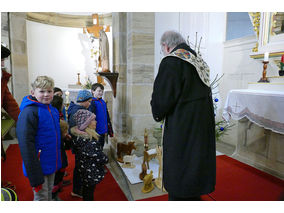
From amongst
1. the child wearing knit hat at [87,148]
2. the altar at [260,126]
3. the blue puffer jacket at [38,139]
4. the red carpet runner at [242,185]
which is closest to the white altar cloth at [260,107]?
the altar at [260,126]

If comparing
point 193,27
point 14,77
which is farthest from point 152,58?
point 14,77

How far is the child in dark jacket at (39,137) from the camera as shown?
156 centimetres

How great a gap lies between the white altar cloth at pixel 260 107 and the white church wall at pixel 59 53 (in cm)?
507

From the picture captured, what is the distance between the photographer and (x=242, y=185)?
2654mm

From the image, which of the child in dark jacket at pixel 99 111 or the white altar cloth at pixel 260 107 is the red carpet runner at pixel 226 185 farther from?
the white altar cloth at pixel 260 107

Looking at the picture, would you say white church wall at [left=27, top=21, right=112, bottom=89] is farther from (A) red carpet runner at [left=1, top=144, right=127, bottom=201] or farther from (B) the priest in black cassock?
(B) the priest in black cassock

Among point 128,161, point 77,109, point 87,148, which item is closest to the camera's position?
point 87,148

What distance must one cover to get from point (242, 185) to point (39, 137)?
2599 millimetres

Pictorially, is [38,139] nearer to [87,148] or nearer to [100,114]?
[87,148]

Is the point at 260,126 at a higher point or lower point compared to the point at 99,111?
lower

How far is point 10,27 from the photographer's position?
490 cm

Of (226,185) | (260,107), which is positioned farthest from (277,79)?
(226,185)

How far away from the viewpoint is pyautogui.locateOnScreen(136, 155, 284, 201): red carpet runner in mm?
2371

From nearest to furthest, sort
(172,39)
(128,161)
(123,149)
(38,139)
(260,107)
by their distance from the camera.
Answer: (172,39) < (38,139) < (260,107) < (128,161) < (123,149)
